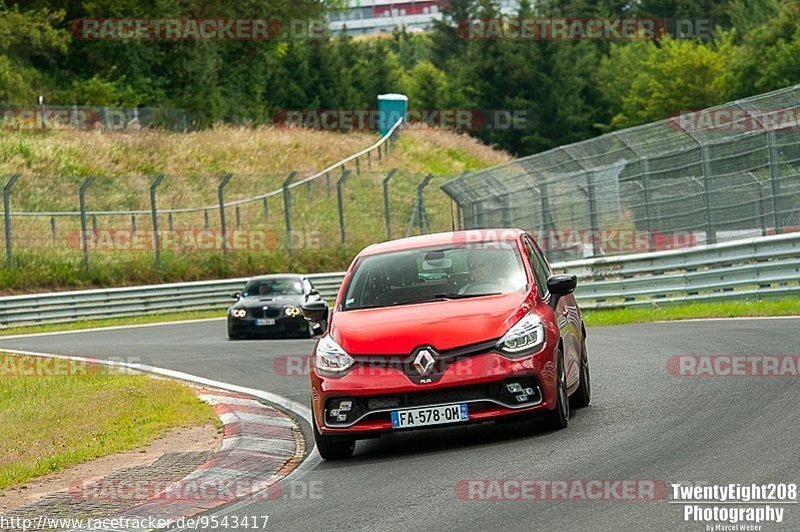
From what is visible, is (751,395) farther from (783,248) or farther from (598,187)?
(598,187)

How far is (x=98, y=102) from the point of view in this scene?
62.0 metres

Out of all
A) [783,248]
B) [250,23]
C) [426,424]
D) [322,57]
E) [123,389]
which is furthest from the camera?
[322,57]

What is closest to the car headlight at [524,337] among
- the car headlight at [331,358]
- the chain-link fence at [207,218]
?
the car headlight at [331,358]

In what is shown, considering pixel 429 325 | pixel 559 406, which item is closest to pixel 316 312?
pixel 429 325

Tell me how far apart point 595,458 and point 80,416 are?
21.7 ft

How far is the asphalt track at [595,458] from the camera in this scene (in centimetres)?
726

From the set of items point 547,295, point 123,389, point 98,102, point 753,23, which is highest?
point 753,23

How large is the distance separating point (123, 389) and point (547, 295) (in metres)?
6.26

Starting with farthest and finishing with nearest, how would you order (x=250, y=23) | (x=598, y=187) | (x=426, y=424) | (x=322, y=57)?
(x=322, y=57), (x=250, y=23), (x=598, y=187), (x=426, y=424)

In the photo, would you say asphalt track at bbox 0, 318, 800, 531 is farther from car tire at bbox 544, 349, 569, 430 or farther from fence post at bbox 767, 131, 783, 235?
fence post at bbox 767, 131, 783, 235

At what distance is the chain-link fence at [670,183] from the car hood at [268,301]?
5711 millimetres

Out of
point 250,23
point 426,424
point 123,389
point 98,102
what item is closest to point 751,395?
point 426,424

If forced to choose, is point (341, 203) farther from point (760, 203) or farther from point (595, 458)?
point (595, 458)

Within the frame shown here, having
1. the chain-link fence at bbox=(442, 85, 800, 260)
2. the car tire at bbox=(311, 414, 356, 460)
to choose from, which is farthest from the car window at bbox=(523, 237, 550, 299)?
the chain-link fence at bbox=(442, 85, 800, 260)
